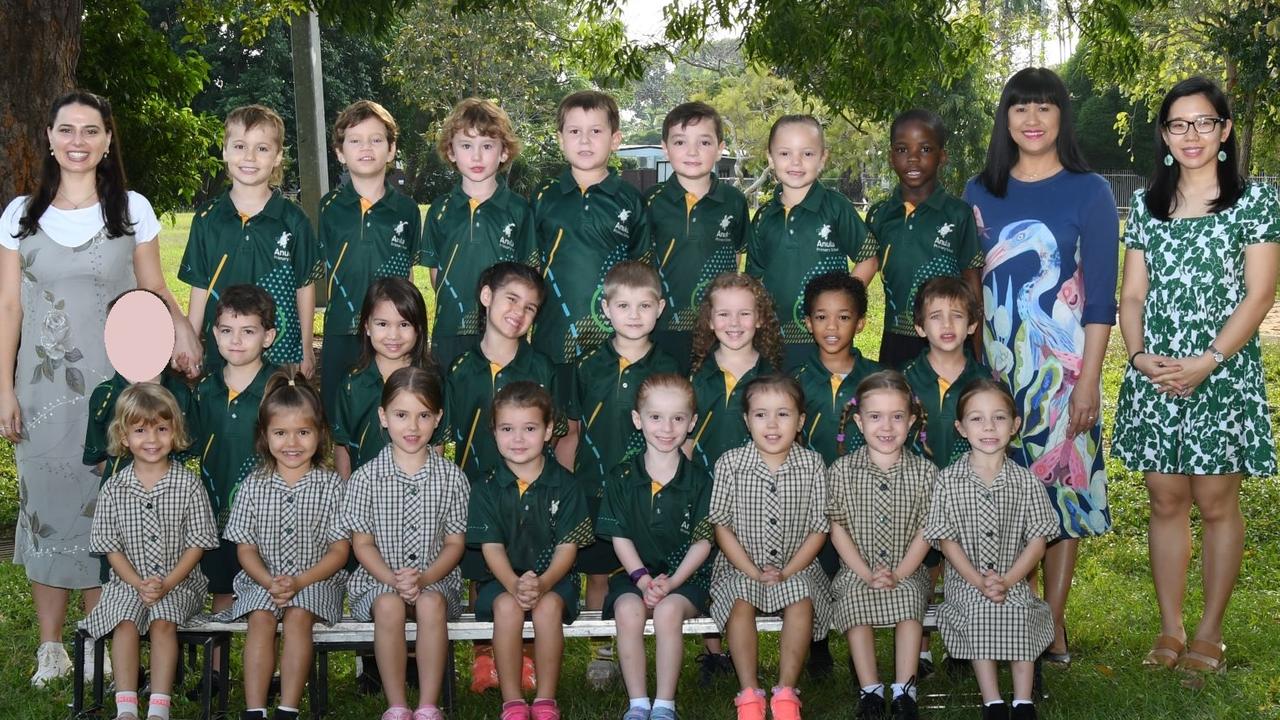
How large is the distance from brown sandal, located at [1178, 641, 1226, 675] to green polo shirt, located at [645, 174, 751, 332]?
220cm

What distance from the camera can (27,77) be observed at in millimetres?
6730

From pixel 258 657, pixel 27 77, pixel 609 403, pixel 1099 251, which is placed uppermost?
pixel 27 77

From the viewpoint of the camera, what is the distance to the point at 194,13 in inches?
403

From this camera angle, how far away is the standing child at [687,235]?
206 inches

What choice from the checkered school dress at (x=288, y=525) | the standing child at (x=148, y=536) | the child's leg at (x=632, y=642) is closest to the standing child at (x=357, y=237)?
the checkered school dress at (x=288, y=525)

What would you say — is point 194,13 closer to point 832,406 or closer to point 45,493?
point 45,493

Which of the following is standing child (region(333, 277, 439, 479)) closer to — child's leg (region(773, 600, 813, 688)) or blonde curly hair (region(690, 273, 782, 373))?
blonde curly hair (region(690, 273, 782, 373))

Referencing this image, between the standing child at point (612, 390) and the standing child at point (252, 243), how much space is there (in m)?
1.10

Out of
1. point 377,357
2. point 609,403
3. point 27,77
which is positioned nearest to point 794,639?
point 609,403

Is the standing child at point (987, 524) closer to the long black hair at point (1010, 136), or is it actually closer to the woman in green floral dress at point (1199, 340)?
the woman in green floral dress at point (1199, 340)

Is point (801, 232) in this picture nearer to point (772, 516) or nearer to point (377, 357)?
point (772, 516)

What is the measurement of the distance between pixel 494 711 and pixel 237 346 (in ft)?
5.10

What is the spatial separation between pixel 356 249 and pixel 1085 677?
3.16m

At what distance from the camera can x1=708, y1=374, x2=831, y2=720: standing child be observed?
4328 mm
